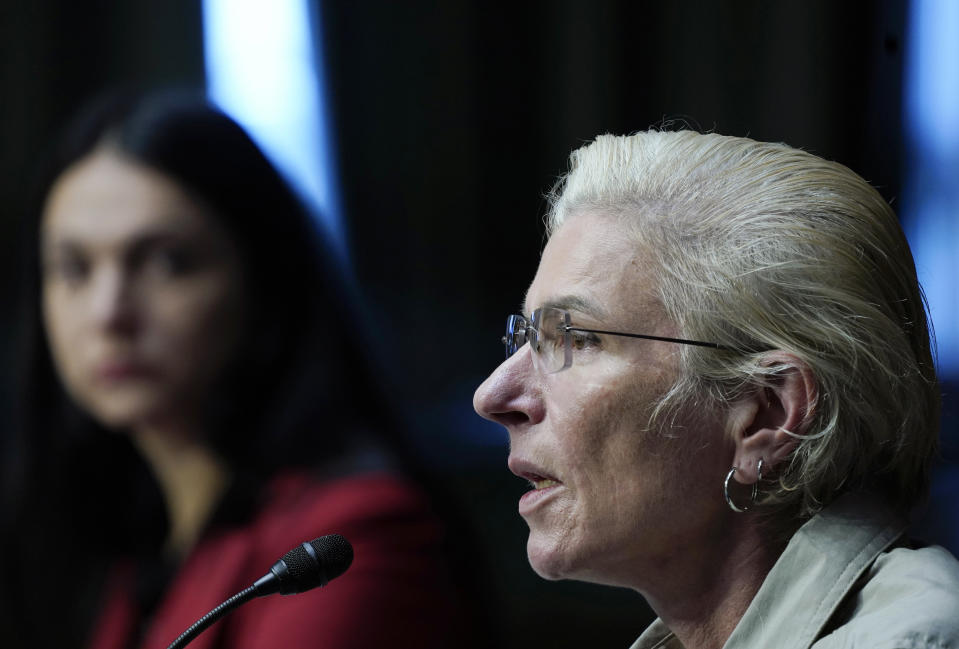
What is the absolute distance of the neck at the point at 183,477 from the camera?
2.17m

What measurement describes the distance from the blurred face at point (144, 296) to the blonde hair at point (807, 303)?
117 centimetres

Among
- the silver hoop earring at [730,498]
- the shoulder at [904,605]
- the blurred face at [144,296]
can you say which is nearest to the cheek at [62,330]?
the blurred face at [144,296]

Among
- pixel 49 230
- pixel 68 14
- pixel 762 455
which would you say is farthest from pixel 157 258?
pixel 762 455

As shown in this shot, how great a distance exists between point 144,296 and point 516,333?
1.08 metres

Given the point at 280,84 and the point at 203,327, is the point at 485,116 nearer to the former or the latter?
the point at 280,84

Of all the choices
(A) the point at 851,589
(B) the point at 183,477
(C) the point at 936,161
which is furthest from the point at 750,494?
(B) the point at 183,477

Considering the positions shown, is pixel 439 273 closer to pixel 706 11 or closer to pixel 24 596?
pixel 706 11

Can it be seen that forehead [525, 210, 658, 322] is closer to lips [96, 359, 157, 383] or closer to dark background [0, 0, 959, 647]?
dark background [0, 0, 959, 647]

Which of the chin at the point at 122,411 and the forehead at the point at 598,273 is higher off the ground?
the forehead at the point at 598,273

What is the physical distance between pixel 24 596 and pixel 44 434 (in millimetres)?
369

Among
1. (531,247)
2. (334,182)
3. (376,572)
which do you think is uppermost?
(334,182)

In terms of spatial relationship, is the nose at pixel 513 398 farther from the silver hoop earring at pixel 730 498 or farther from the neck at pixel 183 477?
the neck at pixel 183 477

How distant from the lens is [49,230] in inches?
90.0

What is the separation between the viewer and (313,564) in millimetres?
1193
